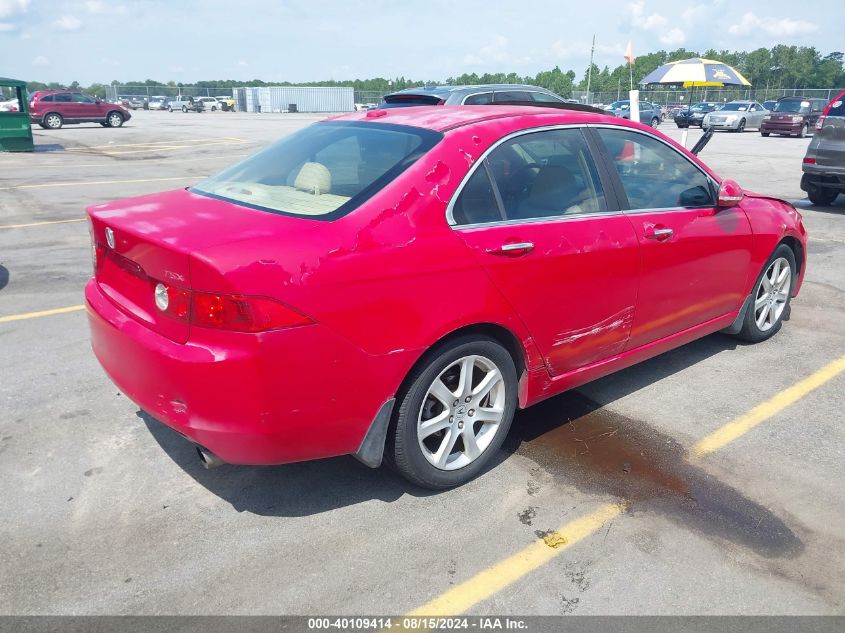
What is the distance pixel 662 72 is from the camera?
61.6ft

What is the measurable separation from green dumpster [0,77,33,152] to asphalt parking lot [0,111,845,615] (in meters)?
18.3

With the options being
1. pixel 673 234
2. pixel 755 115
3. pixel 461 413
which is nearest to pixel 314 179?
pixel 461 413

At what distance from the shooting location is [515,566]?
9.27 feet

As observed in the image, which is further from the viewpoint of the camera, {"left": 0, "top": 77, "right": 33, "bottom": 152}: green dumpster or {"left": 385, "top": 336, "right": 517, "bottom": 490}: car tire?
{"left": 0, "top": 77, "right": 33, "bottom": 152}: green dumpster

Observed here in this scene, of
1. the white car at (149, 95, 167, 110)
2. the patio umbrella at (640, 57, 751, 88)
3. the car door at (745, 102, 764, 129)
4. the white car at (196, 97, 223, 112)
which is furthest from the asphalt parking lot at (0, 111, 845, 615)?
the white car at (149, 95, 167, 110)

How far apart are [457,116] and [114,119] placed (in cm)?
3335

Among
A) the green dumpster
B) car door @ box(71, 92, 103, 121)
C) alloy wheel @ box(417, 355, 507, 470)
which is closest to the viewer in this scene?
alloy wheel @ box(417, 355, 507, 470)

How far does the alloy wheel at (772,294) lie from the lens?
5160mm

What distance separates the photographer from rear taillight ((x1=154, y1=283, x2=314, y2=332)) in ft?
8.46

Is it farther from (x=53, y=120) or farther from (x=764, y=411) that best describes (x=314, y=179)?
(x=53, y=120)

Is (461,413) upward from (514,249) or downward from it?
downward

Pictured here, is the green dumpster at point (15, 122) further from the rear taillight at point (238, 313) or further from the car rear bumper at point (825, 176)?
the rear taillight at point (238, 313)

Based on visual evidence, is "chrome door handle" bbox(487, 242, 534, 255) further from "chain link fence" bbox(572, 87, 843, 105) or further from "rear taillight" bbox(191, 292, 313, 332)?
"chain link fence" bbox(572, 87, 843, 105)

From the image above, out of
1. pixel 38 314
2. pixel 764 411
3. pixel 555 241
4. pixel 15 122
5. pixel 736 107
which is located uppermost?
pixel 736 107
